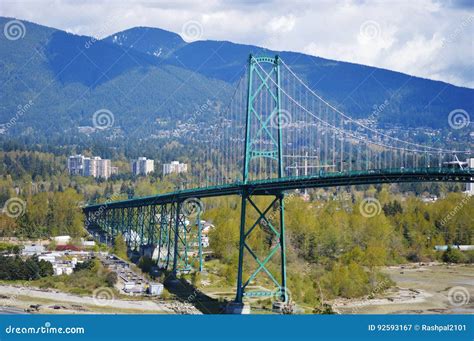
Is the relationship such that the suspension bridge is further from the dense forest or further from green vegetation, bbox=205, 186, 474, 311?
the dense forest

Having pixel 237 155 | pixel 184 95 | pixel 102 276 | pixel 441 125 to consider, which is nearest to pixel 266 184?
pixel 102 276

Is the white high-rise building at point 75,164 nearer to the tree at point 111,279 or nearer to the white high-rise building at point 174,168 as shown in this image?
the white high-rise building at point 174,168

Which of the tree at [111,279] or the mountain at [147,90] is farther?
the mountain at [147,90]

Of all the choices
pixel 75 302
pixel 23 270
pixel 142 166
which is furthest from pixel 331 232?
pixel 142 166

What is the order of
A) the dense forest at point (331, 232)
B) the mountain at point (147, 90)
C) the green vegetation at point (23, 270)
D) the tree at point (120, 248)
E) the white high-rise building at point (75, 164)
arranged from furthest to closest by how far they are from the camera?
the mountain at point (147, 90)
the white high-rise building at point (75, 164)
the tree at point (120, 248)
the dense forest at point (331, 232)
the green vegetation at point (23, 270)

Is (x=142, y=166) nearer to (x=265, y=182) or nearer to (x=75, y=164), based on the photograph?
(x=75, y=164)

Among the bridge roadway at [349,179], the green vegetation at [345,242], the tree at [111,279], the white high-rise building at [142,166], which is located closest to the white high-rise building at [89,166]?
the white high-rise building at [142,166]

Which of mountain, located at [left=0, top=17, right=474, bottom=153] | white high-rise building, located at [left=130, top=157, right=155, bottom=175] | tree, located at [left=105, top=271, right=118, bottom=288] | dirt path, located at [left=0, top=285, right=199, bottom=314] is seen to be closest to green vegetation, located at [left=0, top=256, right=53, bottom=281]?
tree, located at [left=105, top=271, right=118, bottom=288]
